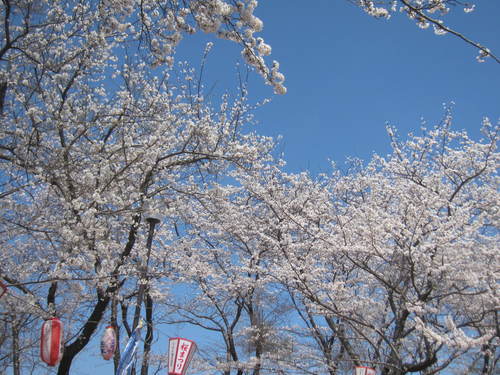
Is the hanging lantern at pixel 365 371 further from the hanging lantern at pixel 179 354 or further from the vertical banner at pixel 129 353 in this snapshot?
the vertical banner at pixel 129 353

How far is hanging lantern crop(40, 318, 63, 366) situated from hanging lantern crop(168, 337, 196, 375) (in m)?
2.32

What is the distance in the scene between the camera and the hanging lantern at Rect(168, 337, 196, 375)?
321 inches

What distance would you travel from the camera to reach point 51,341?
21.0 ft

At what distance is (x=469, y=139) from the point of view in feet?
38.2

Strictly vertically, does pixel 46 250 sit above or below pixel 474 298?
above

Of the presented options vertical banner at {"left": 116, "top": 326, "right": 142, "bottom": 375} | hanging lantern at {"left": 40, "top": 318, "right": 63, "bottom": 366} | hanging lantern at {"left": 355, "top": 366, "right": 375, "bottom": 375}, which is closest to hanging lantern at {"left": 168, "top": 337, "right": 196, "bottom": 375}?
vertical banner at {"left": 116, "top": 326, "right": 142, "bottom": 375}

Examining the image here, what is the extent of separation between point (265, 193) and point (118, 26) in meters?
7.97

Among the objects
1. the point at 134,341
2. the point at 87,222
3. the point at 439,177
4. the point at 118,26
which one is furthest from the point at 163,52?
the point at 439,177

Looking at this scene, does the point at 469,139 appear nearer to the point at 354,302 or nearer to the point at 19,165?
the point at 354,302

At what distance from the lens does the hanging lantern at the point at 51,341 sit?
6.39 m

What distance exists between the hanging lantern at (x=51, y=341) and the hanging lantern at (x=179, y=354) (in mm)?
2320

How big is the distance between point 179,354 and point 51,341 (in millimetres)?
2509

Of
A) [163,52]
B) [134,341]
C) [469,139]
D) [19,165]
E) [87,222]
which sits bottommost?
[134,341]

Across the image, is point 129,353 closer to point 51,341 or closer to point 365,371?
point 51,341
